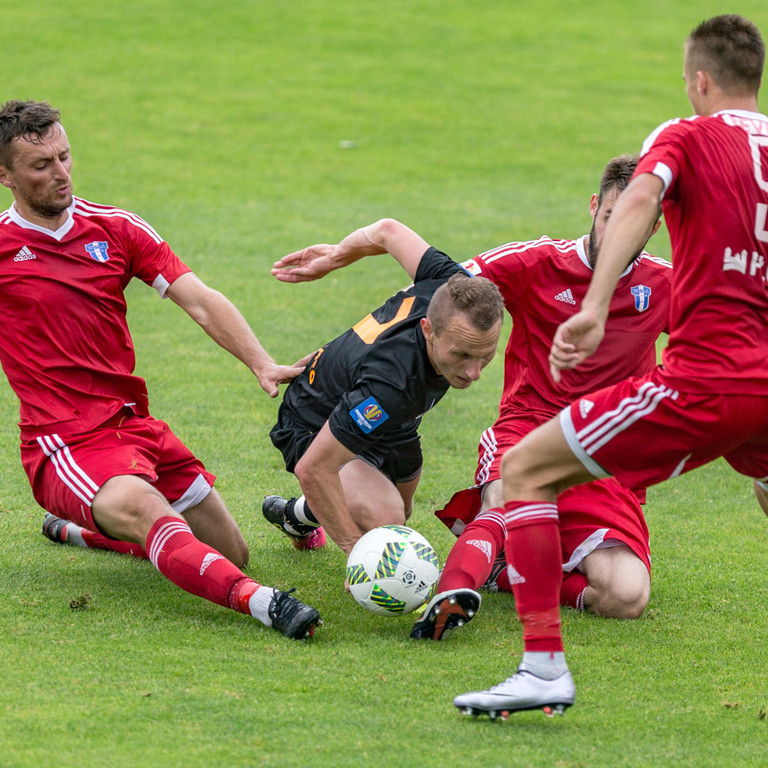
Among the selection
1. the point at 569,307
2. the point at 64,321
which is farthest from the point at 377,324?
the point at 64,321

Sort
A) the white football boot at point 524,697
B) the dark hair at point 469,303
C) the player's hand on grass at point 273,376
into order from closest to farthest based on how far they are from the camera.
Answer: the white football boot at point 524,697 → the dark hair at point 469,303 → the player's hand on grass at point 273,376

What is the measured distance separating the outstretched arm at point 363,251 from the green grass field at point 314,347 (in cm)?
160

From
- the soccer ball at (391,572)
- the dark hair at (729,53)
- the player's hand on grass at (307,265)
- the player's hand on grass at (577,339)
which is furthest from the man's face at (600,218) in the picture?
the player's hand on grass at (577,339)

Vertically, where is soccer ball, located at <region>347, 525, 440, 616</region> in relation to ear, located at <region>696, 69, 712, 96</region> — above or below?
below

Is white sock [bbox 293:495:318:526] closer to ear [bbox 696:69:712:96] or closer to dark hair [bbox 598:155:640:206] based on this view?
dark hair [bbox 598:155:640:206]

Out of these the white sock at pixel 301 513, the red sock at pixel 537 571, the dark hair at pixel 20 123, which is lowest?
the white sock at pixel 301 513

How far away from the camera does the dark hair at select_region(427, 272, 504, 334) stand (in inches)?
199

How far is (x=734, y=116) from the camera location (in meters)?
4.29

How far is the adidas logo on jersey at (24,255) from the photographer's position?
5.69m

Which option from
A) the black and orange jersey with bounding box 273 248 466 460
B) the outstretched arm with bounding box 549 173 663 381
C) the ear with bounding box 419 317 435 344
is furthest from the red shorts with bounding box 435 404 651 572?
the outstretched arm with bounding box 549 173 663 381

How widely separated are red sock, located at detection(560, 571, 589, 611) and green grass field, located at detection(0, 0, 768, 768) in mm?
202

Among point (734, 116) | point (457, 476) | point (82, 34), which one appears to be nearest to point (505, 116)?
point (82, 34)

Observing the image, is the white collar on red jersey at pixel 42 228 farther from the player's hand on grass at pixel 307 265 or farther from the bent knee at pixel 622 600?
the bent knee at pixel 622 600

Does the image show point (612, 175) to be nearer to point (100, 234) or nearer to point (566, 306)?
point (566, 306)
